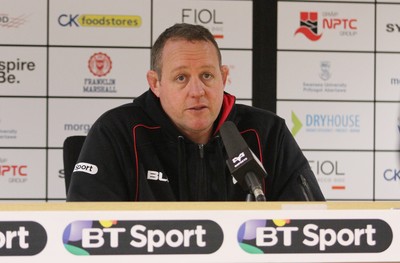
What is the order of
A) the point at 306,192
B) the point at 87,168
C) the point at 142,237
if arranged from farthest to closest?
the point at 87,168, the point at 306,192, the point at 142,237

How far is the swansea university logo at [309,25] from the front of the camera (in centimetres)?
502

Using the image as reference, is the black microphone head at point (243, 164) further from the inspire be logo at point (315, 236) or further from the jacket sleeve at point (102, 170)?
the jacket sleeve at point (102, 170)

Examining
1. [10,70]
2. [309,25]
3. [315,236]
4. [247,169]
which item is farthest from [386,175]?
[315,236]

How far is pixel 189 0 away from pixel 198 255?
4.24 m

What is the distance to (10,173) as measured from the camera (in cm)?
487

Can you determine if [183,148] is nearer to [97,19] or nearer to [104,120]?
[104,120]

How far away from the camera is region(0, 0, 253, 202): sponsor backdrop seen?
487cm

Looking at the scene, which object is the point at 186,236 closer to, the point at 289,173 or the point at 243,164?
the point at 243,164

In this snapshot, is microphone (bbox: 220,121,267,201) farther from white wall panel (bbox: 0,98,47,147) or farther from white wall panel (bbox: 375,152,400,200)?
white wall panel (bbox: 375,152,400,200)

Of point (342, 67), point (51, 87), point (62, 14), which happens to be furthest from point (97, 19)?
point (342, 67)

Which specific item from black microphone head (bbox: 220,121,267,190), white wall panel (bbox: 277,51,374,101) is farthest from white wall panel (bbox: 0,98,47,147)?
black microphone head (bbox: 220,121,267,190)

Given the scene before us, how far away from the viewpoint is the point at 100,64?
16.3 ft

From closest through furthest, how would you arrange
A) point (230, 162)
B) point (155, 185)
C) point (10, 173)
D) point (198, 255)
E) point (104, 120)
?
point (198, 255), point (230, 162), point (155, 185), point (104, 120), point (10, 173)

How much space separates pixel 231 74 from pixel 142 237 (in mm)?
4130
